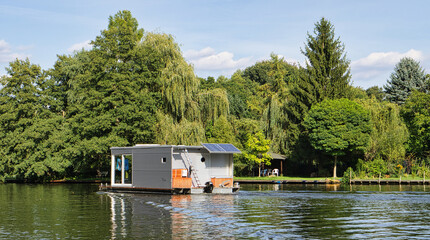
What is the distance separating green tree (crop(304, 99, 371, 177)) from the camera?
2309 inches

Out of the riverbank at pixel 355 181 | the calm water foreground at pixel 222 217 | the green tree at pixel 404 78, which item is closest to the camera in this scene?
the calm water foreground at pixel 222 217

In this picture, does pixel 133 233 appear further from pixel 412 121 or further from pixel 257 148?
pixel 412 121

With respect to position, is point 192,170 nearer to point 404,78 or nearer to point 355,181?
point 355,181

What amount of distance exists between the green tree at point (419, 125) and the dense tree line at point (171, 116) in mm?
139

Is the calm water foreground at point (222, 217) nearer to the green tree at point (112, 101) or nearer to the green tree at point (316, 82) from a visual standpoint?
the green tree at point (112, 101)

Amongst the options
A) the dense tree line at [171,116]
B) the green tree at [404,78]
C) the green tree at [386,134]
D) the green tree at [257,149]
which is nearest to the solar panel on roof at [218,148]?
the dense tree line at [171,116]

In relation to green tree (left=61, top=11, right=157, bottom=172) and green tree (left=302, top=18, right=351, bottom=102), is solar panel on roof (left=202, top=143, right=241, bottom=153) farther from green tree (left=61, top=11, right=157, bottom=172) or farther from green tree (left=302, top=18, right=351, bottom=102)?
green tree (left=302, top=18, right=351, bottom=102)

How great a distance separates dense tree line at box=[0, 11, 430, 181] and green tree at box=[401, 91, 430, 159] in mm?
139

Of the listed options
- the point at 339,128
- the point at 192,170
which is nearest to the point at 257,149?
the point at 339,128

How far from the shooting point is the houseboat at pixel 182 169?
3881 centimetres

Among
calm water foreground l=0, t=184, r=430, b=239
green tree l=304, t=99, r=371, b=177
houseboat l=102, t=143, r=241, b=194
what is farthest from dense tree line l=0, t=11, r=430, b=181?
calm water foreground l=0, t=184, r=430, b=239

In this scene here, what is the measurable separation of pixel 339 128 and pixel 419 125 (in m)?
11.7

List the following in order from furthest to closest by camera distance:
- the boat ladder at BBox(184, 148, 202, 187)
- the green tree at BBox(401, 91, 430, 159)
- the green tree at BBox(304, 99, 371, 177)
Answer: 1. the green tree at BBox(401, 91, 430, 159)
2. the green tree at BBox(304, 99, 371, 177)
3. the boat ladder at BBox(184, 148, 202, 187)

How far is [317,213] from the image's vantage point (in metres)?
26.7
